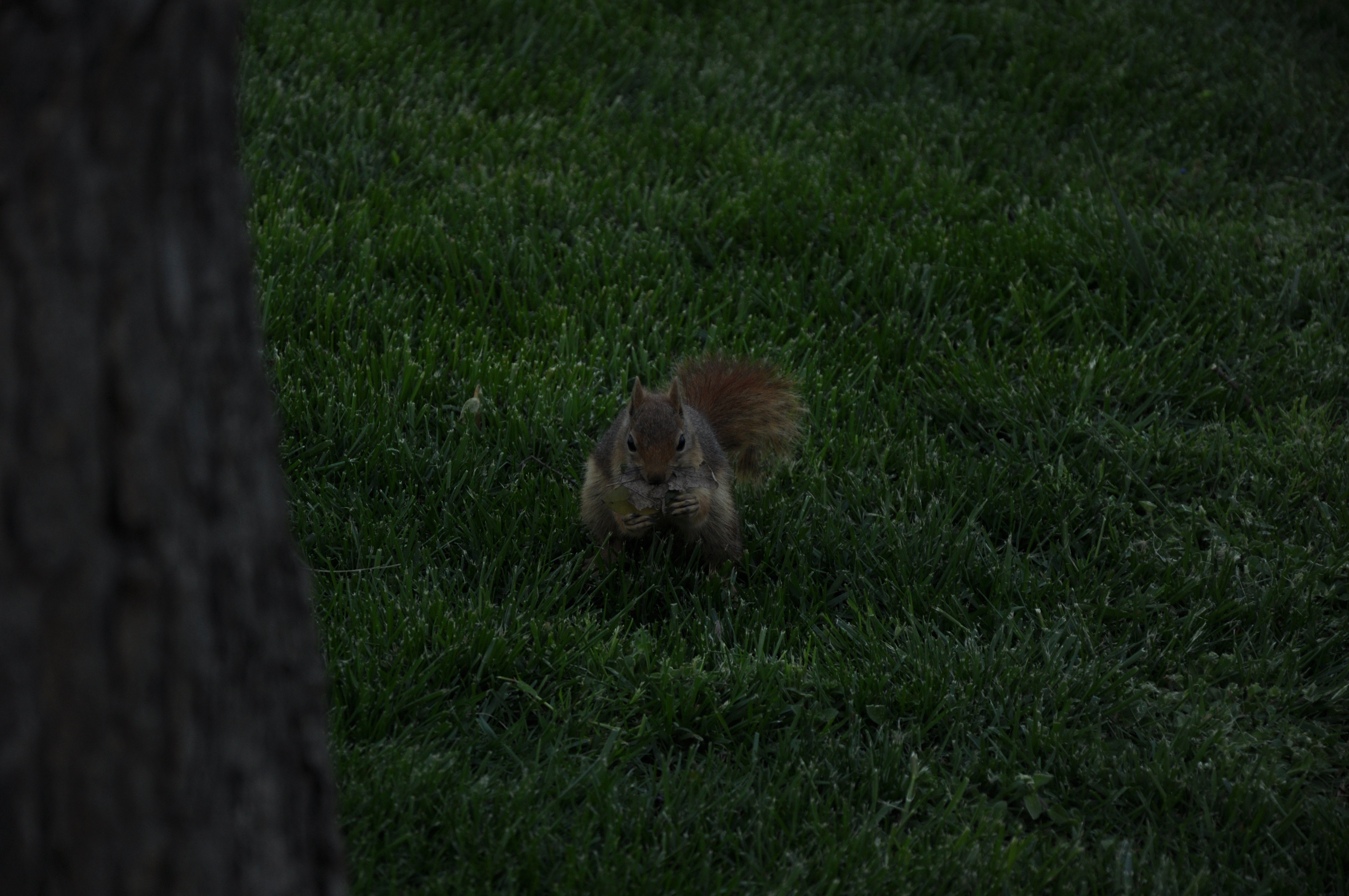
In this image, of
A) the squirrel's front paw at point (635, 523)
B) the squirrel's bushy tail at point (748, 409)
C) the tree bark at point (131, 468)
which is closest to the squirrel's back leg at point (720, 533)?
the squirrel's front paw at point (635, 523)

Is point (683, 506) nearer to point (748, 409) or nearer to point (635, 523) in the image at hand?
point (635, 523)

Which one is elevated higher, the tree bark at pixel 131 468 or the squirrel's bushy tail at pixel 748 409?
the tree bark at pixel 131 468

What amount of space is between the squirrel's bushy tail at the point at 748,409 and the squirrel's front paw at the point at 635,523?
0.51 m

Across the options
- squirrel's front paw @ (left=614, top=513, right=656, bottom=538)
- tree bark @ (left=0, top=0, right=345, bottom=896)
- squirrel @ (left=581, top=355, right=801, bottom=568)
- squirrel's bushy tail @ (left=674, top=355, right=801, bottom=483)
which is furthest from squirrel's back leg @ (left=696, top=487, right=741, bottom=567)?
tree bark @ (left=0, top=0, right=345, bottom=896)

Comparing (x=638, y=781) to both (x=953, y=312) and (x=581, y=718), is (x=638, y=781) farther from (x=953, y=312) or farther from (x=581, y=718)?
(x=953, y=312)

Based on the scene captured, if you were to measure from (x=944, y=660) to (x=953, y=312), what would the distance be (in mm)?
1668

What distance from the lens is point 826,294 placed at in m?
3.94

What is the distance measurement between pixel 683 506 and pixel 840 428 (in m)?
0.82

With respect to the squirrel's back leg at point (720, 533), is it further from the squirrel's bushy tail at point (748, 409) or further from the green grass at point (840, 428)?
the squirrel's bushy tail at point (748, 409)

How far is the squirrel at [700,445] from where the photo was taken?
2.81m

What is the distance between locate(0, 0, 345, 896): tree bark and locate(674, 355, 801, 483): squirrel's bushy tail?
6.34 ft

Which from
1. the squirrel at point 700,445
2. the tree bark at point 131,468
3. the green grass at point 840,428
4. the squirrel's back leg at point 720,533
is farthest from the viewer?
the squirrel's back leg at point 720,533

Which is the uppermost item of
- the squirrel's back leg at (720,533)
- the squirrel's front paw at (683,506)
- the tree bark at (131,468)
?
the tree bark at (131,468)

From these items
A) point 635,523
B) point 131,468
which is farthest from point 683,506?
point 131,468
